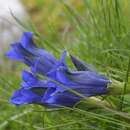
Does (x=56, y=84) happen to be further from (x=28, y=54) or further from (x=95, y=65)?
(x=95, y=65)

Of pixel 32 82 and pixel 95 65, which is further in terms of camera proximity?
pixel 95 65

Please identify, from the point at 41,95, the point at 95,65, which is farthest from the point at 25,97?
the point at 95,65

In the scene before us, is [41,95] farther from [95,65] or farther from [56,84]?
[95,65]

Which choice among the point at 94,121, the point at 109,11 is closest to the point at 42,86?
the point at 94,121

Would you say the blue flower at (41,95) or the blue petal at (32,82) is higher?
the blue petal at (32,82)

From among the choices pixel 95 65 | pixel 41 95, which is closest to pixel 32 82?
pixel 41 95

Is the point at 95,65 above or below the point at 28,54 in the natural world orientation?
below

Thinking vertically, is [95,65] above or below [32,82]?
below

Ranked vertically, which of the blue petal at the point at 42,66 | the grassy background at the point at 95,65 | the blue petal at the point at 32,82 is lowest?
the grassy background at the point at 95,65
